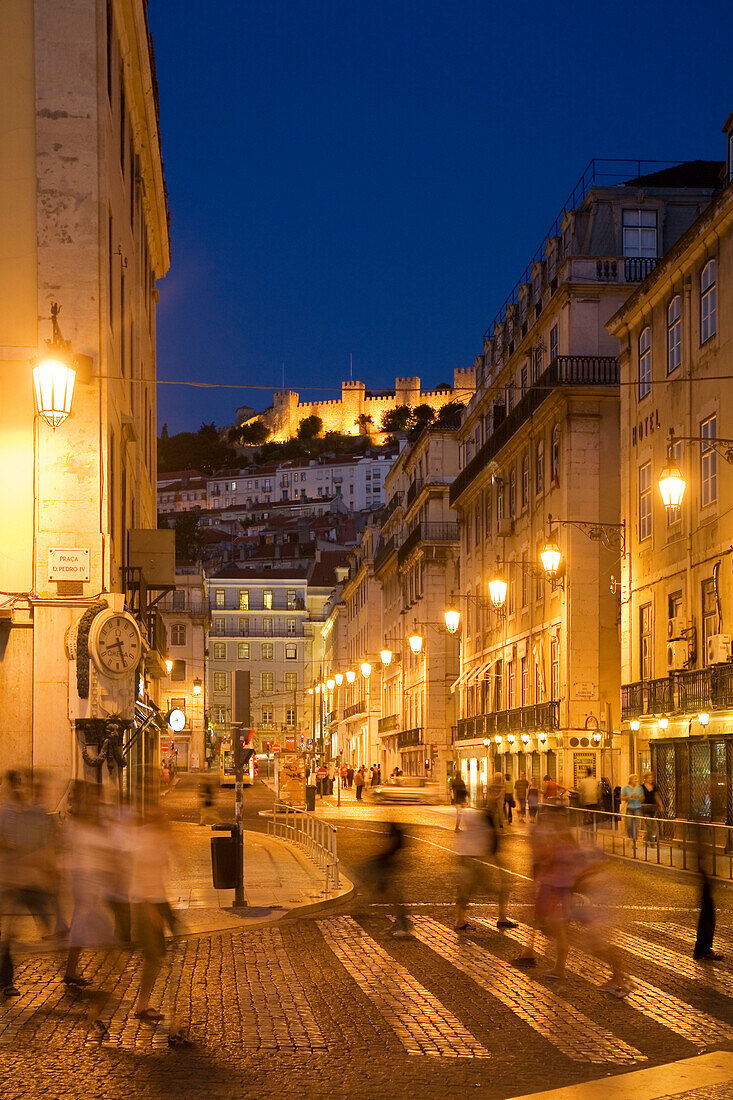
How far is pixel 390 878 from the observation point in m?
19.9

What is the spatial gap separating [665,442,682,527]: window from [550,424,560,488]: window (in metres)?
11.1

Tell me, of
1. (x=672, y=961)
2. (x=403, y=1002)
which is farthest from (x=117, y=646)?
(x=403, y=1002)

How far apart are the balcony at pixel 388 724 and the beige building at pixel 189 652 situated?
1869cm

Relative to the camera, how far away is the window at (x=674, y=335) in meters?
35.9

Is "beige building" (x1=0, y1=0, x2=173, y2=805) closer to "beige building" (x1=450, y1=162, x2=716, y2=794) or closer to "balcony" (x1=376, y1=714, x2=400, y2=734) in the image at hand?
"beige building" (x1=450, y1=162, x2=716, y2=794)

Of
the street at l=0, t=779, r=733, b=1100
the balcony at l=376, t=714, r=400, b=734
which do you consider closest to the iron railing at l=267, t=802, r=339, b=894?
the street at l=0, t=779, r=733, b=1100

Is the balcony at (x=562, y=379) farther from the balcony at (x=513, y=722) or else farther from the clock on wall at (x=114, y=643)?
the clock on wall at (x=114, y=643)

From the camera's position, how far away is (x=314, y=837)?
28719 millimetres

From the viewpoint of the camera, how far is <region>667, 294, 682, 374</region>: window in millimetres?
35906

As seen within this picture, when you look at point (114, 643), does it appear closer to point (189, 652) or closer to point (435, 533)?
point (435, 533)

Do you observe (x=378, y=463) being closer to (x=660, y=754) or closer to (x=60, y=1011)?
(x=660, y=754)

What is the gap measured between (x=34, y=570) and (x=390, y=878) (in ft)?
22.7

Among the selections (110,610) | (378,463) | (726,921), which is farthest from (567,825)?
(378,463)

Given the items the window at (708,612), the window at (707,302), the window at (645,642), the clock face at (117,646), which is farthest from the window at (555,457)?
the clock face at (117,646)
